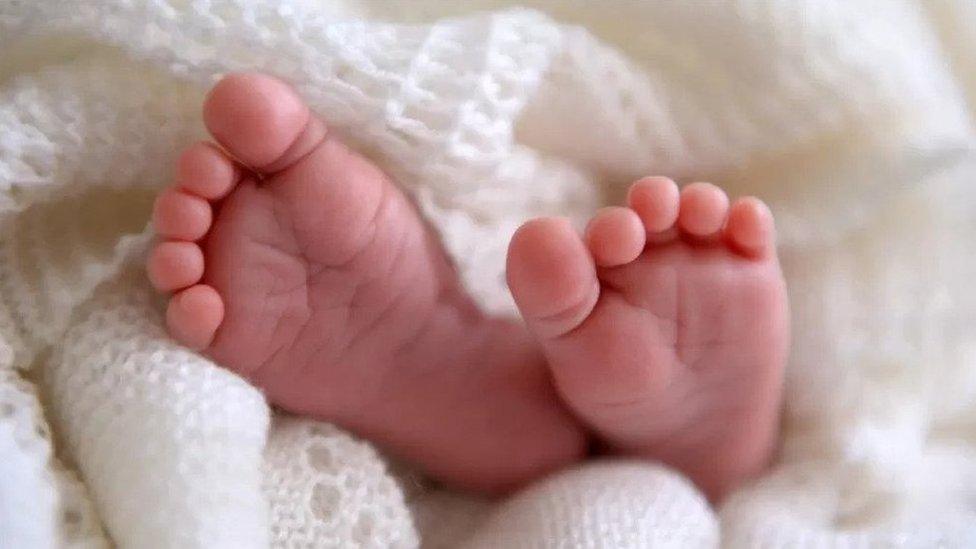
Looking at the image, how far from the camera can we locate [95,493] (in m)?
0.57

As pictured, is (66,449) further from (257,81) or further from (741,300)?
(741,300)

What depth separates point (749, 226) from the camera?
1.95 ft

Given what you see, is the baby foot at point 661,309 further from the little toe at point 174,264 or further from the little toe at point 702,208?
the little toe at point 174,264

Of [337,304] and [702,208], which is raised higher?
[702,208]

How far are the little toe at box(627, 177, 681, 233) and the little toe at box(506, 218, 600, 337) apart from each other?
36 mm

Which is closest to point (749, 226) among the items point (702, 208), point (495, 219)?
point (702, 208)

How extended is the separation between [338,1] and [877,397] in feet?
1.40

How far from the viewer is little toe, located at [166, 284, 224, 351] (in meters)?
0.59

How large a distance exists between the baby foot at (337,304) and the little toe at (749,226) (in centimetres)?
15

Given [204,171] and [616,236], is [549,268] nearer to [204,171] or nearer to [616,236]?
[616,236]

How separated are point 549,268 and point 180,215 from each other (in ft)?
0.63

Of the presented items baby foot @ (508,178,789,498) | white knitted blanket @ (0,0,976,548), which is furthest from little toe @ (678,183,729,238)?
white knitted blanket @ (0,0,976,548)

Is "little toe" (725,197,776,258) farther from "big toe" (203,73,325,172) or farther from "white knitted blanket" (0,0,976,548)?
"big toe" (203,73,325,172)

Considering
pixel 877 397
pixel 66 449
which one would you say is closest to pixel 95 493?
pixel 66 449
